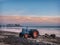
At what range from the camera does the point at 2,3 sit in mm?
1654

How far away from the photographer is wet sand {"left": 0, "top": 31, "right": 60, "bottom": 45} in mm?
1564

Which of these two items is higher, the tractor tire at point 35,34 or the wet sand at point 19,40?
the tractor tire at point 35,34

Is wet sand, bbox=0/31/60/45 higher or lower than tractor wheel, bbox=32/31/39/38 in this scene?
lower

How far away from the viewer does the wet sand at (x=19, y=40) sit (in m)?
1.56

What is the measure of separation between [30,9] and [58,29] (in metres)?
0.45

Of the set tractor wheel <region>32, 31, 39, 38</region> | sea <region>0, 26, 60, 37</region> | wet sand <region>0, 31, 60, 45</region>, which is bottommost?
wet sand <region>0, 31, 60, 45</region>

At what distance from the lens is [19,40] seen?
5.23 feet

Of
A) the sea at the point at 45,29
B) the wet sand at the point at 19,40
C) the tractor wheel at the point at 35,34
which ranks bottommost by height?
the wet sand at the point at 19,40

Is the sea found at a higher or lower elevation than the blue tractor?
higher

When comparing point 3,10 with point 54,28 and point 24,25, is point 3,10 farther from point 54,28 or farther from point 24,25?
point 54,28

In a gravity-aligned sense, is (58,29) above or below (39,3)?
below

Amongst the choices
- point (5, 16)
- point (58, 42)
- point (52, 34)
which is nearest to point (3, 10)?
point (5, 16)

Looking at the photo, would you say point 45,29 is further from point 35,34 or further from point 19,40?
point 19,40

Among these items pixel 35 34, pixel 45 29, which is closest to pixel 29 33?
pixel 35 34
